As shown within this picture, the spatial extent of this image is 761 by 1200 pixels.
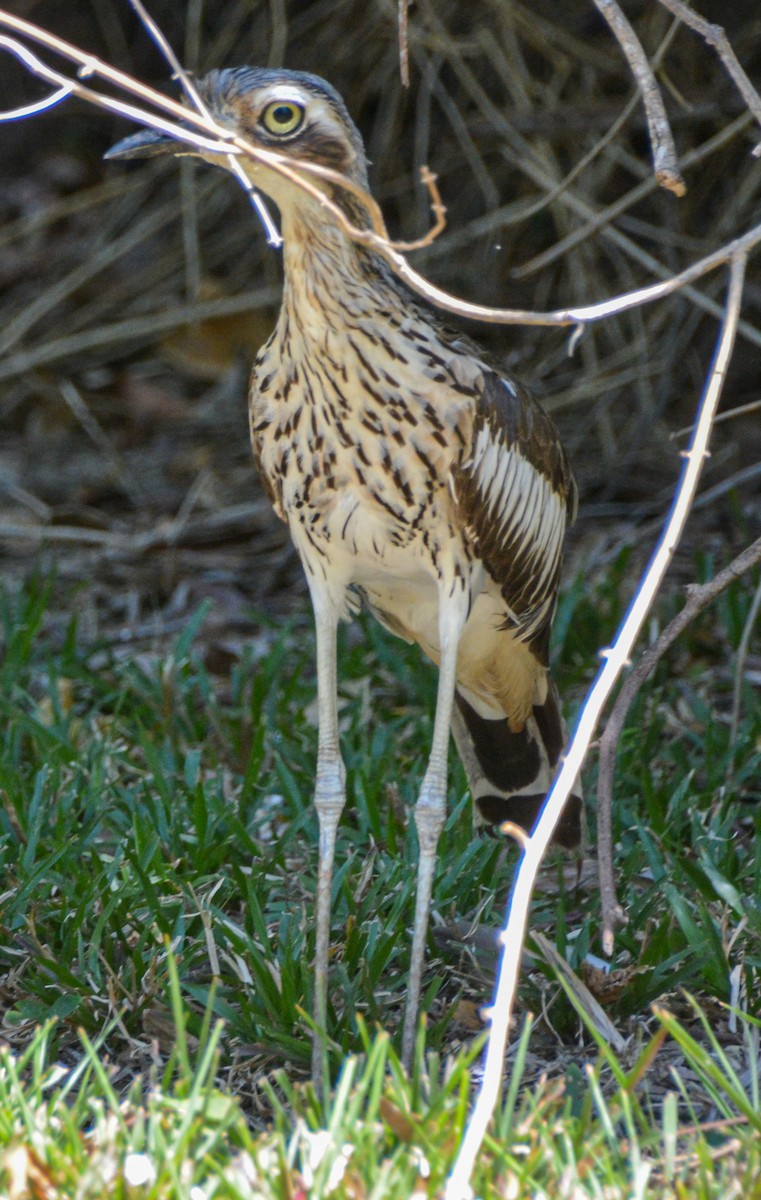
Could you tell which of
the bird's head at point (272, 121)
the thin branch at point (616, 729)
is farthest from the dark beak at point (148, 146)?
the thin branch at point (616, 729)

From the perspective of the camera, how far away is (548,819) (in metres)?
2.02

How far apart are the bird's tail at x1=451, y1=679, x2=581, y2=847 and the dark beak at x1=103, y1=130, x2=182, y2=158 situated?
1.51m

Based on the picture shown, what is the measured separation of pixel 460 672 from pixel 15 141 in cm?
527

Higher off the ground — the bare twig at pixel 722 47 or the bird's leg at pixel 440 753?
the bare twig at pixel 722 47

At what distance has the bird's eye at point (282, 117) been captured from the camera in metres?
2.86

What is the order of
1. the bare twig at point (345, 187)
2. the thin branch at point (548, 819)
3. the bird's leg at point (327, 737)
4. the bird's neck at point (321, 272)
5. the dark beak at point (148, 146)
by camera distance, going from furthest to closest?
the bird's leg at point (327, 737)
the bird's neck at point (321, 272)
the dark beak at point (148, 146)
the bare twig at point (345, 187)
the thin branch at point (548, 819)

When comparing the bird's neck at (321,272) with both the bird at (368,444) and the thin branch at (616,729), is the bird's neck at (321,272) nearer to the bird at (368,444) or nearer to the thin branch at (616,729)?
the bird at (368,444)

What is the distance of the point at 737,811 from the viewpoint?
3725mm

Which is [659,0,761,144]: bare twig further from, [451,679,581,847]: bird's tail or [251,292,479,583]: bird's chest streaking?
[451,679,581,847]: bird's tail

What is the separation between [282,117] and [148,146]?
0.27 m

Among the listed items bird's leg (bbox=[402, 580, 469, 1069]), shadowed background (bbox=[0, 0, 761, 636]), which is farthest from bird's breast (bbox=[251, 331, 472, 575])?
shadowed background (bbox=[0, 0, 761, 636])

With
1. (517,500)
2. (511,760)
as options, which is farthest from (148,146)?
(511,760)

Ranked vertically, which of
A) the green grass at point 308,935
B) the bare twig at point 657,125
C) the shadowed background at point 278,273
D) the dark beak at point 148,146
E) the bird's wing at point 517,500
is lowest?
the green grass at point 308,935

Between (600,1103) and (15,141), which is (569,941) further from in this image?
(15,141)
